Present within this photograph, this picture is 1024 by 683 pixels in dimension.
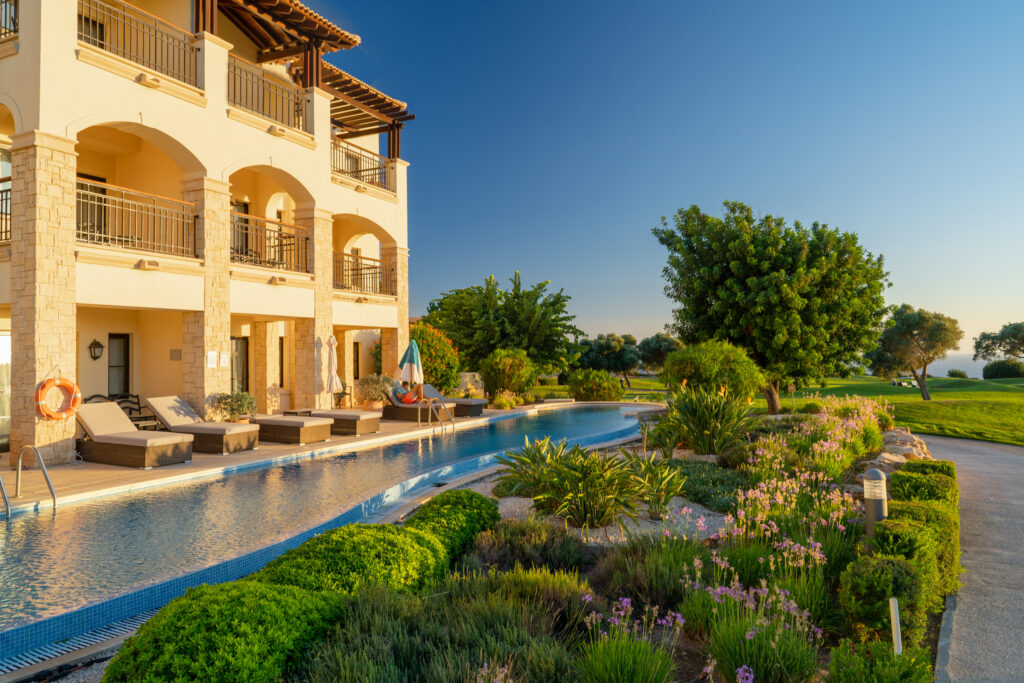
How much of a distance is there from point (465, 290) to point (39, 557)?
24773 millimetres

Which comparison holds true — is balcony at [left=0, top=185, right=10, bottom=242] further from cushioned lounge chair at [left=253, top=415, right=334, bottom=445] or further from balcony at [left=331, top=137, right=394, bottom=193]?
balcony at [left=331, top=137, right=394, bottom=193]

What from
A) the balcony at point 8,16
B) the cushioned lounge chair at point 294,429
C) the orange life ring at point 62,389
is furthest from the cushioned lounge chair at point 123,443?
the balcony at point 8,16

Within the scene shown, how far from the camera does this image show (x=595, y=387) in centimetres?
2758

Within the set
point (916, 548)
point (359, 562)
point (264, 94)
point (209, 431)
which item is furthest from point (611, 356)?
point (359, 562)

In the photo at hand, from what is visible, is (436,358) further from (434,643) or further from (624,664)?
(624,664)

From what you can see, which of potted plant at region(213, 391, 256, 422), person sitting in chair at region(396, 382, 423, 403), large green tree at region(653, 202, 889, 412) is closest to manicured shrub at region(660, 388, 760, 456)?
large green tree at region(653, 202, 889, 412)

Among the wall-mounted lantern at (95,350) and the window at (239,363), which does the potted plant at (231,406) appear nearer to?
the wall-mounted lantern at (95,350)

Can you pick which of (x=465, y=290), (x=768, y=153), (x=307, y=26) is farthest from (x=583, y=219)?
(x=307, y=26)

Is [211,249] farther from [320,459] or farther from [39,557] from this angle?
[39,557]

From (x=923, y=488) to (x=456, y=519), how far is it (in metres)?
4.78

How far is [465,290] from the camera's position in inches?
1176

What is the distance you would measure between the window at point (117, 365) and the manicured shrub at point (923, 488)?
53.8 feet

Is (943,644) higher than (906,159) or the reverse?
the reverse

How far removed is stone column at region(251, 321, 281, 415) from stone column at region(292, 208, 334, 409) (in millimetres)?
1720
